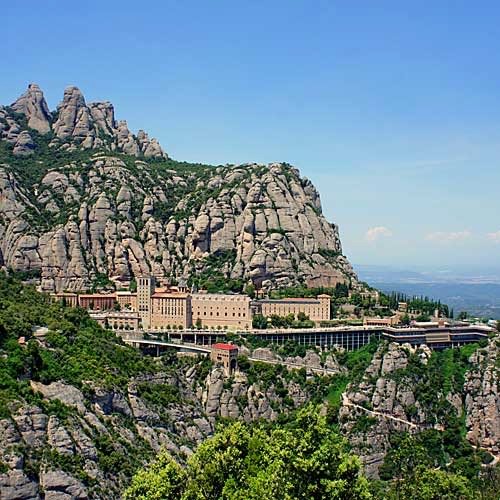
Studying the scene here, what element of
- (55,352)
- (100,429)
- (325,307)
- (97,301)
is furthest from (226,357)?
(100,429)

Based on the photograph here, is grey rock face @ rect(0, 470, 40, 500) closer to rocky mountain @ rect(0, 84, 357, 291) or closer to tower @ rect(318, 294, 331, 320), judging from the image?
tower @ rect(318, 294, 331, 320)

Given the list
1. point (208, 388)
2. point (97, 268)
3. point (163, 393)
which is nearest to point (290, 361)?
point (208, 388)

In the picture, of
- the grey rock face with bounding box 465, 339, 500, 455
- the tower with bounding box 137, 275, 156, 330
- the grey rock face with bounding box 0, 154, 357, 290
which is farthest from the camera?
the grey rock face with bounding box 0, 154, 357, 290

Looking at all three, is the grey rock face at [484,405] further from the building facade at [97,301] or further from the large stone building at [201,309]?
the building facade at [97,301]

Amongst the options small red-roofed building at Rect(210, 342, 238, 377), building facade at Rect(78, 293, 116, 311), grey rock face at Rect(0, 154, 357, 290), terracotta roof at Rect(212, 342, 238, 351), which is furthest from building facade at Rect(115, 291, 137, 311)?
small red-roofed building at Rect(210, 342, 238, 377)

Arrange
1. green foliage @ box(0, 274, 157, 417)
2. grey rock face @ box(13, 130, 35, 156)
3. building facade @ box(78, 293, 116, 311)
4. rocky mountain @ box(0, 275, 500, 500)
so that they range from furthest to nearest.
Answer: grey rock face @ box(13, 130, 35, 156) → building facade @ box(78, 293, 116, 311) → green foliage @ box(0, 274, 157, 417) → rocky mountain @ box(0, 275, 500, 500)

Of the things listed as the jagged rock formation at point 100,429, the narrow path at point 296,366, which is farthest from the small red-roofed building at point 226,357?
the narrow path at point 296,366
